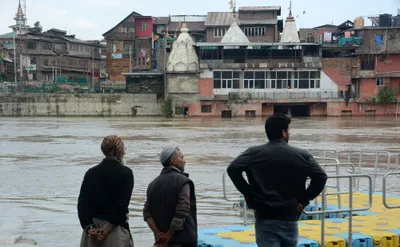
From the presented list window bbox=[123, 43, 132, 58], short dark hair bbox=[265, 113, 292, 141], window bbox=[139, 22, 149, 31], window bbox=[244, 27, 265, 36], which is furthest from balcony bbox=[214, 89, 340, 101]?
short dark hair bbox=[265, 113, 292, 141]

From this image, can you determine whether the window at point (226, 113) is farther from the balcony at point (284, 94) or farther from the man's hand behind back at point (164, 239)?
the man's hand behind back at point (164, 239)

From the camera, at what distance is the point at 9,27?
11425cm

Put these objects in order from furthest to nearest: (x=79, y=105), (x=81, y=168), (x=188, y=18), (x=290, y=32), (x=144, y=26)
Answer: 1. (x=144, y=26)
2. (x=188, y=18)
3. (x=79, y=105)
4. (x=290, y=32)
5. (x=81, y=168)

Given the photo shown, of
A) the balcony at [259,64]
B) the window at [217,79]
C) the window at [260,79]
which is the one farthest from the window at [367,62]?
the window at [217,79]

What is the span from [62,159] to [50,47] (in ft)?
248

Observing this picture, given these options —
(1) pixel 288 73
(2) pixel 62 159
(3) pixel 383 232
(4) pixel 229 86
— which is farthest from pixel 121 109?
(3) pixel 383 232

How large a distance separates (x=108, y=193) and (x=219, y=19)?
239ft

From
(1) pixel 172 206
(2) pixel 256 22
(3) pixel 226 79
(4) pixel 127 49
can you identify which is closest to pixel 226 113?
(3) pixel 226 79

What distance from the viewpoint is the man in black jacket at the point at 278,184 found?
5871mm

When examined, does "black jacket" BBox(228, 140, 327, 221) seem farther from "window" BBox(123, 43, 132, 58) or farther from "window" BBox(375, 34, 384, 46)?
"window" BBox(123, 43, 132, 58)

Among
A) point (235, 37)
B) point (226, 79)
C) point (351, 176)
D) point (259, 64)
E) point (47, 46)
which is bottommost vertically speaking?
point (351, 176)

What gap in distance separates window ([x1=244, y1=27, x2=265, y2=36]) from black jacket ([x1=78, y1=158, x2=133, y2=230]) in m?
70.1

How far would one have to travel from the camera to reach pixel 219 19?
78312mm

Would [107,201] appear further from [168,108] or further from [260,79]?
[260,79]
